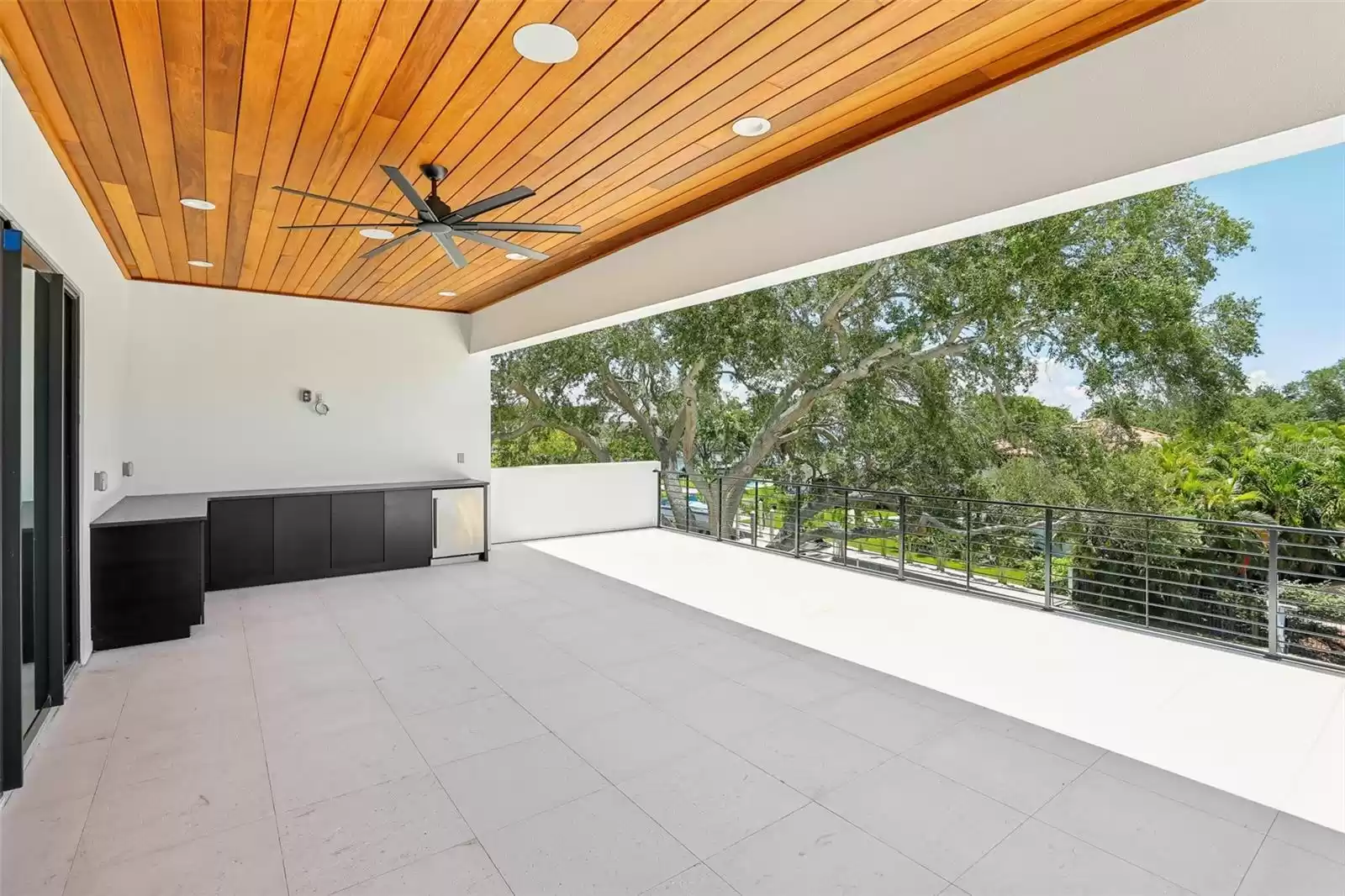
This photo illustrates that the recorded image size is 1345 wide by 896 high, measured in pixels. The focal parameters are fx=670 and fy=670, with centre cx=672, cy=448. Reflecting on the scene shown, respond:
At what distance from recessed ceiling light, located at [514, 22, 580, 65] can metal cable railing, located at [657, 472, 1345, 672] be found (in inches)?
→ 121

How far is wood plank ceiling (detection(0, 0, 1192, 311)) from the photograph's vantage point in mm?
2049

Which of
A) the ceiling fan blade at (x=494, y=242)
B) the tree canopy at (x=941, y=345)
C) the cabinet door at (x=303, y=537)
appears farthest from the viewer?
the tree canopy at (x=941, y=345)

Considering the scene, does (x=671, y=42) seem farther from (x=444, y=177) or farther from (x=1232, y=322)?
(x=1232, y=322)

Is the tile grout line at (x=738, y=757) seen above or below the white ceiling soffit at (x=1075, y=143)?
below

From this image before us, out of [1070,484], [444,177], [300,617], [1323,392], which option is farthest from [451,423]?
[1323,392]

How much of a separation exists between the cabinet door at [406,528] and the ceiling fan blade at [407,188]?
12.2 ft

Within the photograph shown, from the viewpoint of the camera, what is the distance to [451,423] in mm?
7219

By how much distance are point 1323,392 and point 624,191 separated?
10248 mm

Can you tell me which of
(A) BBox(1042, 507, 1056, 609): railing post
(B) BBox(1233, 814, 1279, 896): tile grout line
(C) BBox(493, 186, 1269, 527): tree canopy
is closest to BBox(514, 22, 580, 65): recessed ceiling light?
(B) BBox(1233, 814, 1279, 896): tile grout line

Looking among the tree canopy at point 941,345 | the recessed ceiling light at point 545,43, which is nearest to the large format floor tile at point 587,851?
the recessed ceiling light at point 545,43

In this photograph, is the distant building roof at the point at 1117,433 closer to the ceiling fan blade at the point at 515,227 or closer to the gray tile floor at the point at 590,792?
the gray tile floor at the point at 590,792

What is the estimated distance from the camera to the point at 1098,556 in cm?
948

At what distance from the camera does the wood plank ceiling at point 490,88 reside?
6.72ft

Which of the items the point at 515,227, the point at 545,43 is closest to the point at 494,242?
the point at 515,227
